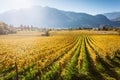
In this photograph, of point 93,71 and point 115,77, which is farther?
point 93,71

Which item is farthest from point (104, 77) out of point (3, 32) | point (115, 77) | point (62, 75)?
point (3, 32)

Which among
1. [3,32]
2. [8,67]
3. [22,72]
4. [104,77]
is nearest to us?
[104,77]

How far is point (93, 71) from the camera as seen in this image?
22.0 meters

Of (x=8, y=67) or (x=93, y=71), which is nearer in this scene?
(x=93, y=71)

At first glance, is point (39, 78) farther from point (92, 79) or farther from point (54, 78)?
point (92, 79)

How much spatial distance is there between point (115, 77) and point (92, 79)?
2.73m

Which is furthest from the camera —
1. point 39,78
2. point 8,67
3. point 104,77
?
point 8,67

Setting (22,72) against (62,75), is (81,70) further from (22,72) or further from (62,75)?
(22,72)

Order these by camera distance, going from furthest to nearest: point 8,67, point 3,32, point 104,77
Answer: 1. point 3,32
2. point 8,67
3. point 104,77

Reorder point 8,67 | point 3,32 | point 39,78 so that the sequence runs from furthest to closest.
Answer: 1. point 3,32
2. point 8,67
3. point 39,78

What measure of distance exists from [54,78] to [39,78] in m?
1.56

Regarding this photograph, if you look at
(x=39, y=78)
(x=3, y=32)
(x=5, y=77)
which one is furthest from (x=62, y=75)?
(x=3, y=32)

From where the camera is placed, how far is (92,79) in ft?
62.0

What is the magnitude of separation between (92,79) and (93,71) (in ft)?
10.4
